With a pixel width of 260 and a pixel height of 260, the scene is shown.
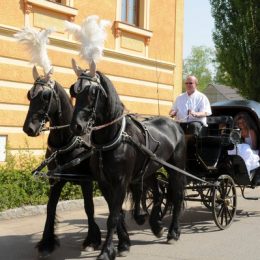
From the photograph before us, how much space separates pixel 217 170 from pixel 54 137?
3391mm

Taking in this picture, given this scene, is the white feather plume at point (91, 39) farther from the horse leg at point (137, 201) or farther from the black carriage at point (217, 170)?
the black carriage at point (217, 170)

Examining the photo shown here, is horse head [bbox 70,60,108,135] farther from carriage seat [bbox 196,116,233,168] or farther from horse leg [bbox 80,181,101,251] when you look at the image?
carriage seat [bbox 196,116,233,168]

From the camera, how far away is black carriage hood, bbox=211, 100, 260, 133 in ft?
30.3

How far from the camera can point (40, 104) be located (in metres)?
6.27

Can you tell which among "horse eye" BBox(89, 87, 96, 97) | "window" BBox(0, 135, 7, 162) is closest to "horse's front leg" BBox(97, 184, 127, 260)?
"horse eye" BBox(89, 87, 96, 97)

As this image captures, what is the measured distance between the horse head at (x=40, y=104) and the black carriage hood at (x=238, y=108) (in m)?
4.03

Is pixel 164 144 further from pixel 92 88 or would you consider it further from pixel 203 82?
pixel 203 82

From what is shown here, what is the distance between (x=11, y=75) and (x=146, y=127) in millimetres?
5168

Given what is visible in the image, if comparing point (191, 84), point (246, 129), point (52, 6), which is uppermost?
point (52, 6)

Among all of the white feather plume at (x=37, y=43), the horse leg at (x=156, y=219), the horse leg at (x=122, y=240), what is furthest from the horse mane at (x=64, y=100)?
the horse leg at (x=156, y=219)

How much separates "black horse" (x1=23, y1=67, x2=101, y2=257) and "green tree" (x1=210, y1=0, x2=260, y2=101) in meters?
17.1

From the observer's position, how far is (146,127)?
6977 mm

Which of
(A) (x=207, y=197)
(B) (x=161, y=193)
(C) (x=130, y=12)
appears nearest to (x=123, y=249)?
(B) (x=161, y=193)

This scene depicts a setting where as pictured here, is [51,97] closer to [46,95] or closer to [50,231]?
[46,95]
